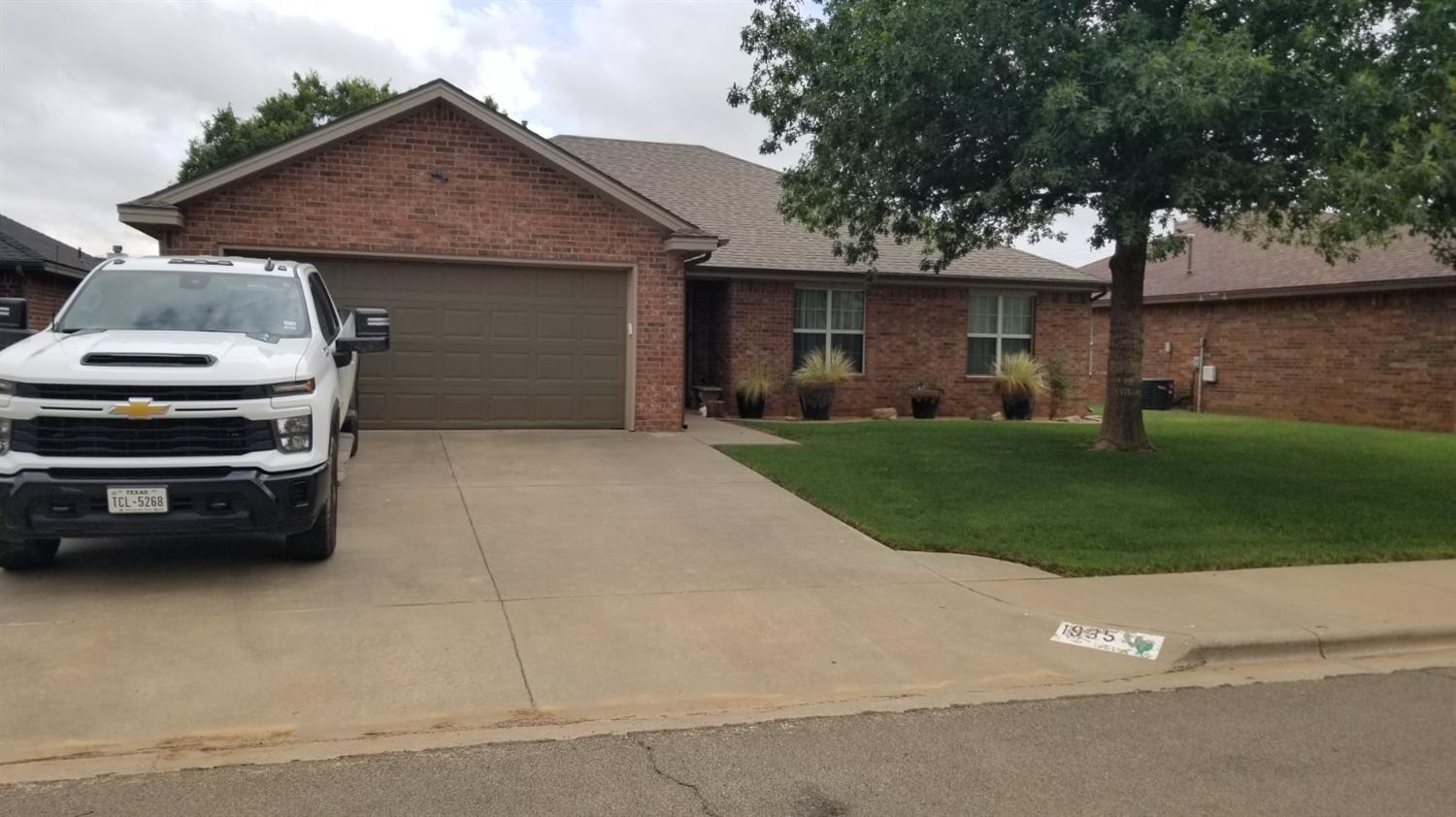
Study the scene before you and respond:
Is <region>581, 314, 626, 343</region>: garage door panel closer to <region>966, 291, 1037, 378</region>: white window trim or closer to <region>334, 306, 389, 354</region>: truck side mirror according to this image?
<region>334, 306, 389, 354</region>: truck side mirror

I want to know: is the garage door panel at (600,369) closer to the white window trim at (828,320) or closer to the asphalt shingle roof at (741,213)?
the asphalt shingle roof at (741,213)

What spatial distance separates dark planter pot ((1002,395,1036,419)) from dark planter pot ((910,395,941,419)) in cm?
138

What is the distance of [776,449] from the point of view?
13391 millimetres

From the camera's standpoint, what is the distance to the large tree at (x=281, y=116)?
3716 centimetres

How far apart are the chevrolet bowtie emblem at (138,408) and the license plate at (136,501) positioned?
0.44 metres

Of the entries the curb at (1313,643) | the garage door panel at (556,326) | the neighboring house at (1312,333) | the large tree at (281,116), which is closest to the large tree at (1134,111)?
the curb at (1313,643)

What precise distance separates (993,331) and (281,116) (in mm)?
28575

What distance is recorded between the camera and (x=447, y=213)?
1361 centimetres

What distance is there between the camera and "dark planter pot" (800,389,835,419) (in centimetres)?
1838

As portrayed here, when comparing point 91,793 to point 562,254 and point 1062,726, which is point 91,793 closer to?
point 1062,726

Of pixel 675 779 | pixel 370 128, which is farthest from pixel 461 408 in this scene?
pixel 675 779

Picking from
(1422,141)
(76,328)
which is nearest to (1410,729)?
(1422,141)

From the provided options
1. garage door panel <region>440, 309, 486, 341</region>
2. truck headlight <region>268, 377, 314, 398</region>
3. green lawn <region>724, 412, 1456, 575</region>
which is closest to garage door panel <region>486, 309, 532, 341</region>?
garage door panel <region>440, 309, 486, 341</region>

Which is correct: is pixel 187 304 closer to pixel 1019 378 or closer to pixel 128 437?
pixel 128 437
